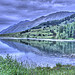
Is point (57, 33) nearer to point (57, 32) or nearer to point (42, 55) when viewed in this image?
point (57, 32)

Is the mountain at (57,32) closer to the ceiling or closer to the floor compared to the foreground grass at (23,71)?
closer to the ceiling

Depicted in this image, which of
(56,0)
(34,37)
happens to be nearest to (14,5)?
(56,0)

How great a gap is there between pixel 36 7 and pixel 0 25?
668 cm

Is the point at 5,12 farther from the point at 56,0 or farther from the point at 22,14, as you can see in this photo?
the point at 56,0

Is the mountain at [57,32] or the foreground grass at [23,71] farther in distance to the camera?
the mountain at [57,32]

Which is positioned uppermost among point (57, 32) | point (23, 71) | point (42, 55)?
point (57, 32)

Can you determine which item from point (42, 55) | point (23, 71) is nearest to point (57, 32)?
point (42, 55)

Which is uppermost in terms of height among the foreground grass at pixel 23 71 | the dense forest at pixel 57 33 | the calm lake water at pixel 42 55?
the dense forest at pixel 57 33

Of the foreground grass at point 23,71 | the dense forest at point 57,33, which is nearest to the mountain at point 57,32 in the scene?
the dense forest at point 57,33

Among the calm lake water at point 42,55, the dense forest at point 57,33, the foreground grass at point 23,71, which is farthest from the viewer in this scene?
the dense forest at point 57,33

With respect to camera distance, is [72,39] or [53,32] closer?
[72,39]

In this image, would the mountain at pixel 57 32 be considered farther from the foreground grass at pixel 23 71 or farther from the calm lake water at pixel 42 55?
the foreground grass at pixel 23 71

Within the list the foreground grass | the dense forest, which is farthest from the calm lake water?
the dense forest

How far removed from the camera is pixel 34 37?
182 feet
